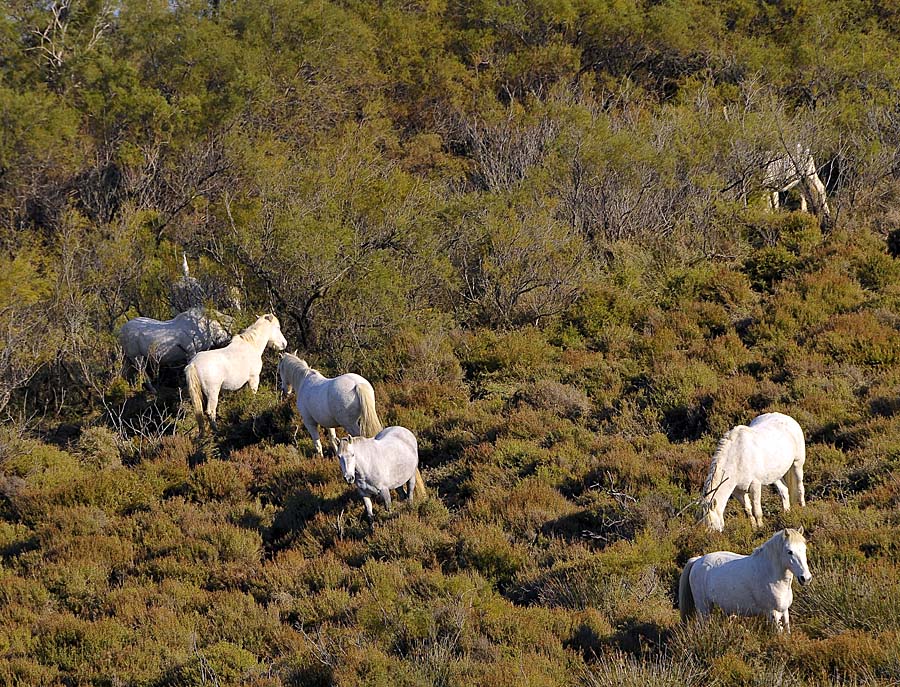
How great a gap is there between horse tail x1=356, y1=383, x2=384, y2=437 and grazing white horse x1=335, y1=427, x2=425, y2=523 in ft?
2.27

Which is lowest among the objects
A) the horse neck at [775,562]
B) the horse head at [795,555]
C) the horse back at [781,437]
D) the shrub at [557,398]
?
the shrub at [557,398]

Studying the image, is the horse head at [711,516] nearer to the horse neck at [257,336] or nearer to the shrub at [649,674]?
the shrub at [649,674]

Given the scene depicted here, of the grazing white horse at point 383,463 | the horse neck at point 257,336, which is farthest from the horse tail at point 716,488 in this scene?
the horse neck at point 257,336

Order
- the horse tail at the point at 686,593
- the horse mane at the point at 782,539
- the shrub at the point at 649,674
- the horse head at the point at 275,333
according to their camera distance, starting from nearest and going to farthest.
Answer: the shrub at the point at 649,674 → the horse mane at the point at 782,539 → the horse tail at the point at 686,593 → the horse head at the point at 275,333

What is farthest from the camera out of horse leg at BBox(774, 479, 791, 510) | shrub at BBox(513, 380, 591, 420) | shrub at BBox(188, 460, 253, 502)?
shrub at BBox(513, 380, 591, 420)

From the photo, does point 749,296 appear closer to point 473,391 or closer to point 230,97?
point 473,391

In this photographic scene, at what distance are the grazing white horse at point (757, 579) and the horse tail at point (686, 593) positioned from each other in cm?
12

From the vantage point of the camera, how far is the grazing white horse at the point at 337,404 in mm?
9344

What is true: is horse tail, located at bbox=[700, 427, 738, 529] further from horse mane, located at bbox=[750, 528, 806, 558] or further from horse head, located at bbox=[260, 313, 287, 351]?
horse head, located at bbox=[260, 313, 287, 351]

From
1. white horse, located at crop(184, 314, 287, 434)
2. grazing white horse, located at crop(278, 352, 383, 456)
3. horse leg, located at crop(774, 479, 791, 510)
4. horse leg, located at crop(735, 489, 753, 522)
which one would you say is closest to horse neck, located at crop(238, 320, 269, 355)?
white horse, located at crop(184, 314, 287, 434)

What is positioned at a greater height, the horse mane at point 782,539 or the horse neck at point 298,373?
the horse mane at point 782,539

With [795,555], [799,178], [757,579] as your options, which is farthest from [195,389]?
[799,178]

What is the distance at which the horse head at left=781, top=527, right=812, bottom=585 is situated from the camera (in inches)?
199

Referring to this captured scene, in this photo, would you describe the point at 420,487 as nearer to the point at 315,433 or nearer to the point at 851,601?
the point at 315,433
